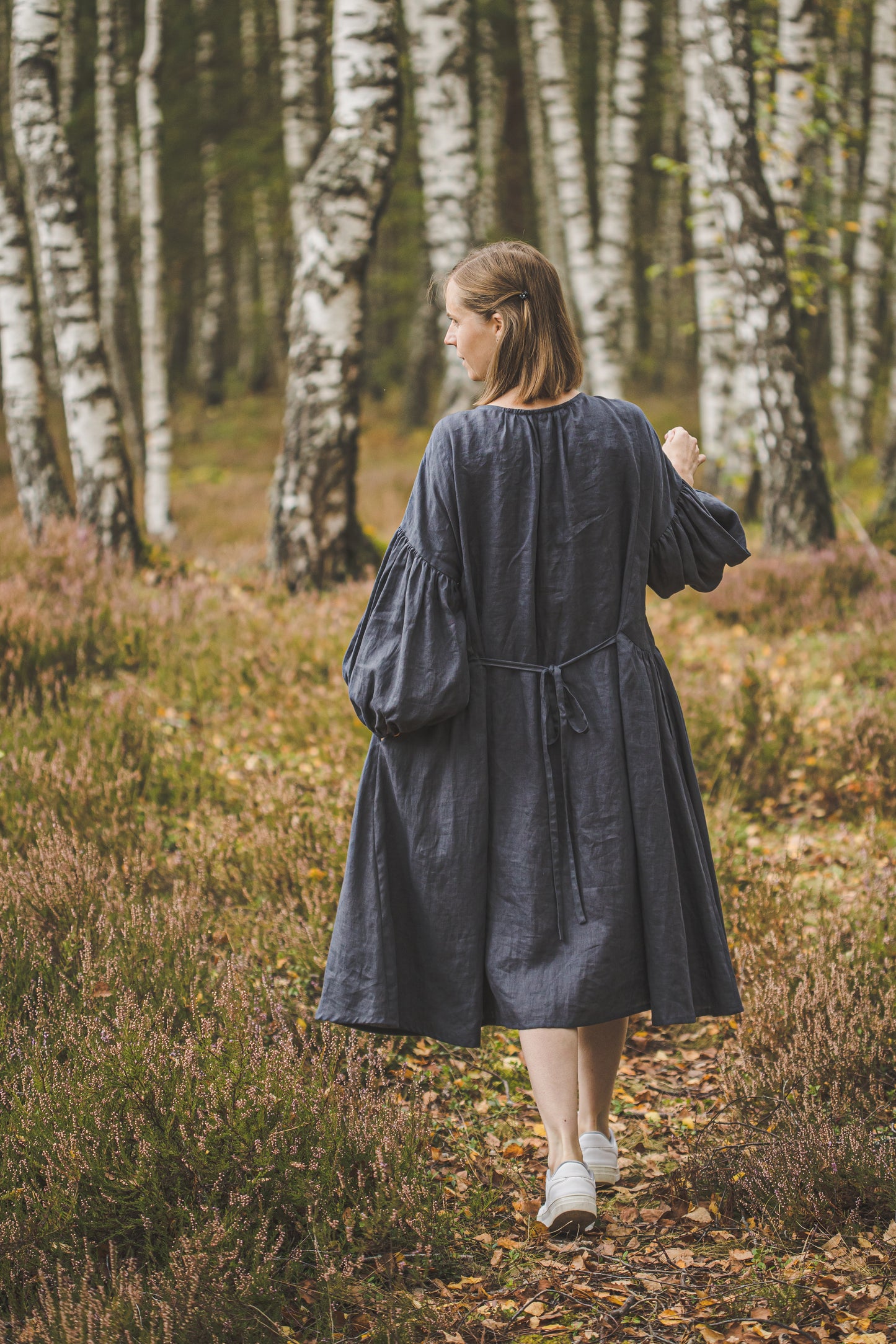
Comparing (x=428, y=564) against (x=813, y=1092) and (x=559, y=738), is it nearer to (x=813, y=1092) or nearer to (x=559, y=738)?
(x=559, y=738)

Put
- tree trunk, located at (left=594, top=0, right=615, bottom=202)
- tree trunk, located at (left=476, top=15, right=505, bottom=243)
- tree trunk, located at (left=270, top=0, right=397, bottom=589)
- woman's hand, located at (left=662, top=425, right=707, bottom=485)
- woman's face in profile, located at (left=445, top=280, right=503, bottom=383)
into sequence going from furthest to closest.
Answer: tree trunk, located at (left=476, top=15, right=505, bottom=243)
tree trunk, located at (left=594, top=0, right=615, bottom=202)
tree trunk, located at (left=270, top=0, right=397, bottom=589)
woman's hand, located at (left=662, top=425, right=707, bottom=485)
woman's face in profile, located at (left=445, top=280, right=503, bottom=383)

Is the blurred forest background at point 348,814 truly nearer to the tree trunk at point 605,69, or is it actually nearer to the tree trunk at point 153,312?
the tree trunk at point 153,312

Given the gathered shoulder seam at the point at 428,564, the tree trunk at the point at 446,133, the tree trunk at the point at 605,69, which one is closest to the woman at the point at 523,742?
the gathered shoulder seam at the point at 428,564

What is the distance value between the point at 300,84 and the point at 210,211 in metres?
8.41

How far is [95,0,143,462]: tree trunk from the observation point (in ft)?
42.3

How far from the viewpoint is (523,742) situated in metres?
2.40

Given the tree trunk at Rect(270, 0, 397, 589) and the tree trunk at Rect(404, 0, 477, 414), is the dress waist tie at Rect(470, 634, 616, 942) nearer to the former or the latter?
the tree trunk at Rect(270, 0, 397, 589)

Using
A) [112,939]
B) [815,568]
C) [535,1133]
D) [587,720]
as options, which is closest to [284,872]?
[112,939]

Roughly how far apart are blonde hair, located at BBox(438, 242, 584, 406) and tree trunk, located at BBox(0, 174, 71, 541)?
6.22 metres

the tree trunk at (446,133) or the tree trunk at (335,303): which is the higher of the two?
the tree trunk at (446,133)

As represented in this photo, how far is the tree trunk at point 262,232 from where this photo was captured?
65.1 ft

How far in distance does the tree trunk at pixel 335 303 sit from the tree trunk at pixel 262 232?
13477mm

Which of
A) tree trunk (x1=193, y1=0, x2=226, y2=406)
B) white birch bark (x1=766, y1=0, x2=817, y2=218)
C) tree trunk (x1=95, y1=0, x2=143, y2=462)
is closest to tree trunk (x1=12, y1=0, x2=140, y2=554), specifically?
tree trunk (x1=95, y1=0, x2=143, y2=462)

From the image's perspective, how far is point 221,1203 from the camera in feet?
7.64
